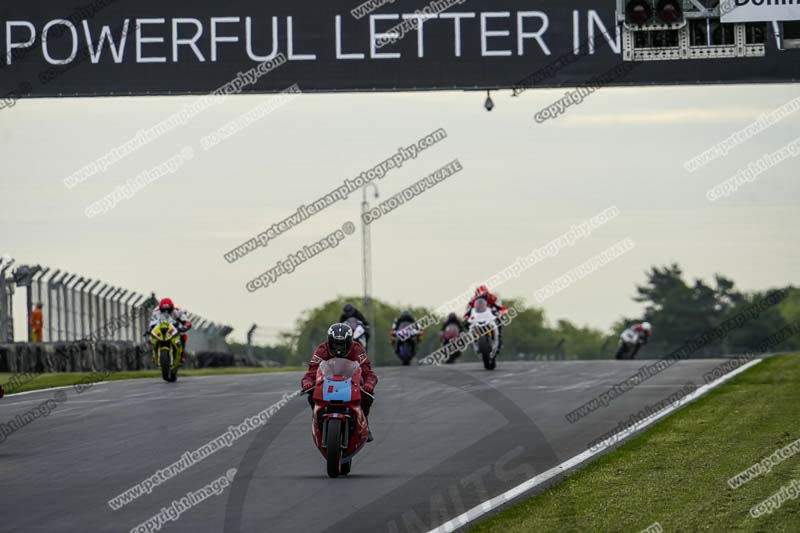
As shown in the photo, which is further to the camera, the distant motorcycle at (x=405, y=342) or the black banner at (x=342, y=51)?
the distant motorcycle at (x=405, y=342)

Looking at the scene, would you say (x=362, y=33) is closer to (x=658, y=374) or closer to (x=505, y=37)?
(x=505, y=37)

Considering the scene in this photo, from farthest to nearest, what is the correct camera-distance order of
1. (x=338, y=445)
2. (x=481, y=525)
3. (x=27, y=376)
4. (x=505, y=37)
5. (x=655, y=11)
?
1. (x=27, y=376)
2. (x=505, y=37)
3. (x=655, y=11)
4. (x=338, y=445)
5. (x=481, y=525)

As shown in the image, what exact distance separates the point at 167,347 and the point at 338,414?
531 inches

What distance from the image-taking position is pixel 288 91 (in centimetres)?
2575

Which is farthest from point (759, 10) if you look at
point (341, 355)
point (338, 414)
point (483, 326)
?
point (338, 414)

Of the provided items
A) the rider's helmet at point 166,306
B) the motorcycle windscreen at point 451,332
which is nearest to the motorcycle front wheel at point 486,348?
the rider's helmet at point 166,306

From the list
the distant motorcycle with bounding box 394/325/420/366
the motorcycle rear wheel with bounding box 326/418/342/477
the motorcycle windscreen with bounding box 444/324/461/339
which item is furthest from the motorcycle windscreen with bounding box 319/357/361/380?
the distant motorcycle with bounding box 394/325/420/366

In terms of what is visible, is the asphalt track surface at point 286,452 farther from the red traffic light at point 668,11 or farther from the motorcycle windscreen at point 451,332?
the motorcycle windscreen at point 451,332

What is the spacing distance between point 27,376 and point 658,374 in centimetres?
1189

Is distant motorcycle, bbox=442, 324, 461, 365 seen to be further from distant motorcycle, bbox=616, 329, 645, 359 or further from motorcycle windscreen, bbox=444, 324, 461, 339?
distant motorcycle, bbox=616, 329, 645, 359

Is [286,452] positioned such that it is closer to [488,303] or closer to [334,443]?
[334,443]

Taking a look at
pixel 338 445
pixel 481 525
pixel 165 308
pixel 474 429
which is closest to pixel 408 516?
pixel 481 525

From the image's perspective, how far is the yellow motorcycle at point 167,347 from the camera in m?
25.7

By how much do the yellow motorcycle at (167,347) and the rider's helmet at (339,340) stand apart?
12811 mm
